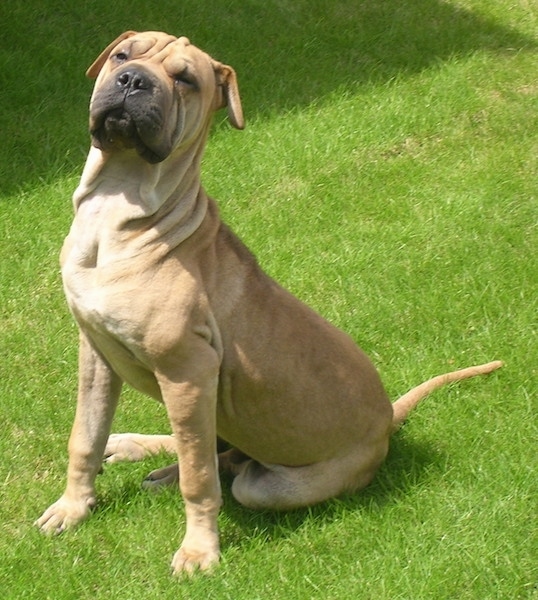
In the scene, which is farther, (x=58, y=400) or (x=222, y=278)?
(x=58, y=400)

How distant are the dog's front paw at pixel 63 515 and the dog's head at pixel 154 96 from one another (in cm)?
142

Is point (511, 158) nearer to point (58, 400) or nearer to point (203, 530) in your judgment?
point (58, 400)

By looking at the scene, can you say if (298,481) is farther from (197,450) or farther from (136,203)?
(136,203)

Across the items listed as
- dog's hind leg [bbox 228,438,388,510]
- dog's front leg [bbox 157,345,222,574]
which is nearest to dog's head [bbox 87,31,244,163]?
dog's front leg [bbox 157,345,222,574]

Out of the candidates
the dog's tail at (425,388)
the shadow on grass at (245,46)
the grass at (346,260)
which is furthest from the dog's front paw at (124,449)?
the shadow on grass at (245,46)

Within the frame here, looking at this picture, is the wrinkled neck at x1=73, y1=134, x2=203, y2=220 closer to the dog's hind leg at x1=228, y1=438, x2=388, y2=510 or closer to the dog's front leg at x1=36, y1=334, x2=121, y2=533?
the dog's front leg at x1=36, y1=334, x2=121, y2=533

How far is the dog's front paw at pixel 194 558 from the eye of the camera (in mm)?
4094

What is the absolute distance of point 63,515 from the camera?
4367 millimetres

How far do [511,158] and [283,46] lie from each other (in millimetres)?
2139

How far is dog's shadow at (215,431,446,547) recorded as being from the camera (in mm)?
4367

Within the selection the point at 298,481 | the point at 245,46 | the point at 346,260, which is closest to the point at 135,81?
the point at 298,481

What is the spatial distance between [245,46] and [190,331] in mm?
4853

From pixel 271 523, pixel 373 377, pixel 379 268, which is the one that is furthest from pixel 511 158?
pixel 271 523

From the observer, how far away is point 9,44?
319 inches
